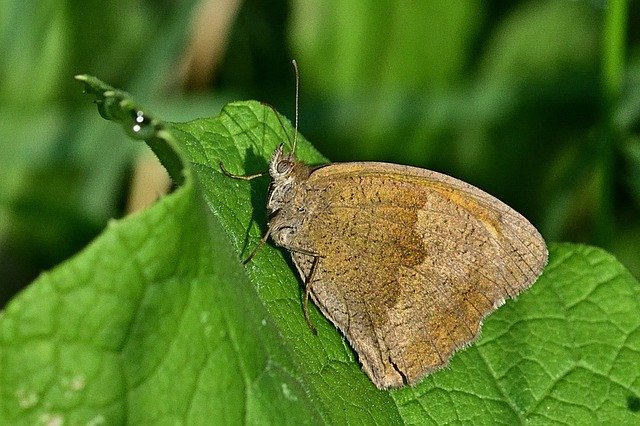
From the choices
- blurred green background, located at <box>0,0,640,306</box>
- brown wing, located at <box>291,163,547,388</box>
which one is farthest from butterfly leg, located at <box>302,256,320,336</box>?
blurred green background, located at <box>0,0,640,306</box>

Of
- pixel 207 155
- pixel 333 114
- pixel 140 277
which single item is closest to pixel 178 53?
pixel 333 114

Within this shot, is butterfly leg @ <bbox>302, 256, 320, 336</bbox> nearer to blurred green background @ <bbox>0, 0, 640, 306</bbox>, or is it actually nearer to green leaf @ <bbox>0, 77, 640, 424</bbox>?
green leaf @ <bbox>0, 77, 640, 424</bbox>

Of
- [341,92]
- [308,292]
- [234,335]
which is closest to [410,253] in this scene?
[308,292]

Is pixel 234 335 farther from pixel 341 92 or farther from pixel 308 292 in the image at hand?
pixel 341 92

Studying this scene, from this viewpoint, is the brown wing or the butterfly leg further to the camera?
the brown wing

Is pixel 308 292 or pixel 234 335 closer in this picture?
pixel 234 335

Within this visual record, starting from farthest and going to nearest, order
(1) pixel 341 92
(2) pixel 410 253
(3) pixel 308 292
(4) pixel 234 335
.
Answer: (1) pixel 341 92 < (2) pixel 410 253 < (3) pixel 308 292 < (4) pixel 234 335

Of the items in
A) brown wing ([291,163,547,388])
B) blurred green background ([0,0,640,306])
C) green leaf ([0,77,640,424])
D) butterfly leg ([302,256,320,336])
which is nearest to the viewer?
green leaf ([0,77,640,424])

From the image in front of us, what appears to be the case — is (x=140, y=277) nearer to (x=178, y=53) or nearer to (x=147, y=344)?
(x=147, y=344)
